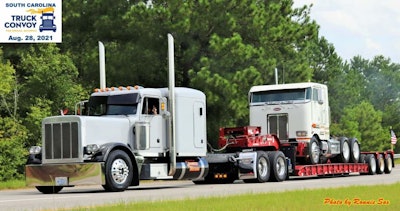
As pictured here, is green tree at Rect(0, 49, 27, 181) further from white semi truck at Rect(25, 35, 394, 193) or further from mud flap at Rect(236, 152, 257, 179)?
mud flap at Rect(236, 152, 257, 179)

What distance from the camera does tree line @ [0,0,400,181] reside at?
36.8 metres

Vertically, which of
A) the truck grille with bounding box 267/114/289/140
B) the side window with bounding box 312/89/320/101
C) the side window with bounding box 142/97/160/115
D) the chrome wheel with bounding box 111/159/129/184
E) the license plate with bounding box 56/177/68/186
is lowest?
the license plate with bounding box 56/177/68/186

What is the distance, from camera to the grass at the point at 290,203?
13570 millimetres

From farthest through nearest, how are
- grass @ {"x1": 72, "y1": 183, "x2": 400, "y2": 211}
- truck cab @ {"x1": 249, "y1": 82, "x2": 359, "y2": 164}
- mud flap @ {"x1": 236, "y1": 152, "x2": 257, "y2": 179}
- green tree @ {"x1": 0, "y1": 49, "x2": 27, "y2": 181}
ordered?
green tree @ {"x1": 0, "y1": 49, "x2": 27, "y2": 181}, truck cab @ {"x1": 249, "y1": 82, "x2": 359, "y2": 164}, mud flap @ {"x1": 236, "y1": 152, "x2": 257, "y2": 179}, grass @ {"x1": 72, "y1": 183, "x2": 400, "y2": 211}

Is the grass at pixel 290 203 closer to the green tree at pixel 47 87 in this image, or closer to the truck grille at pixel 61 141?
the truck grille at pixel 61 141

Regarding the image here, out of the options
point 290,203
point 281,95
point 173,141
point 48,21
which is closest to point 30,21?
point 48,21

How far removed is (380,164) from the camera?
35562 mm

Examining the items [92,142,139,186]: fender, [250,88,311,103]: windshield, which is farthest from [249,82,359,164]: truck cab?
[92,142,139,186]: fender

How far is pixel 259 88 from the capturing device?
30938mm

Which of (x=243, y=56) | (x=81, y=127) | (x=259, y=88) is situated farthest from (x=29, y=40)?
(x=81, y=127)

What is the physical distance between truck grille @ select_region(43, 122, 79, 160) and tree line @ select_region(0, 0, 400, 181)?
11.5 m

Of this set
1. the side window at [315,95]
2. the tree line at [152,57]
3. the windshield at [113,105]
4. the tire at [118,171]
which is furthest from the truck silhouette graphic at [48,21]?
the tire at [118,171]

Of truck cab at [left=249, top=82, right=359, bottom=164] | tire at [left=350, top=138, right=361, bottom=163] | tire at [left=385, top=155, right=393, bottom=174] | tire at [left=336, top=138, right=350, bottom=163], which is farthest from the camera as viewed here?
tire at [left=385, top=155, right=393, bottom=174]

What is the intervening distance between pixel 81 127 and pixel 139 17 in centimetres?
1946
